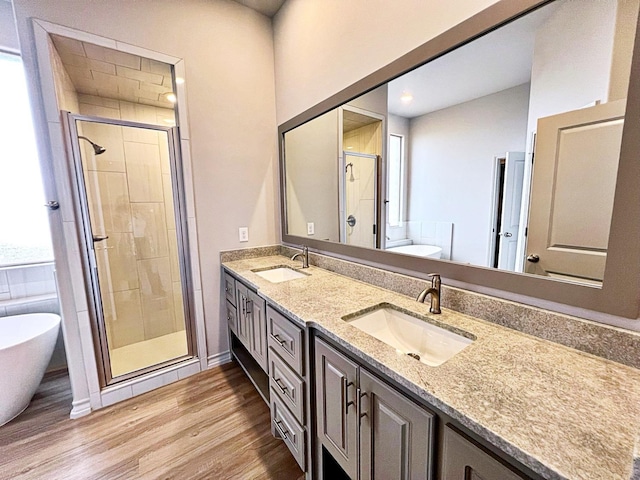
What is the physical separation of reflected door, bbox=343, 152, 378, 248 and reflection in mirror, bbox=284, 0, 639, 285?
15 mm

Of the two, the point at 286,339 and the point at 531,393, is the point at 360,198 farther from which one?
the point at 531,393

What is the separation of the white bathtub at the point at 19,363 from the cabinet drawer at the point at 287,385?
5.14ft

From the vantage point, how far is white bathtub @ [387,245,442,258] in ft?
4.20

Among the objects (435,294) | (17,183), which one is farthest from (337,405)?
(17,183)

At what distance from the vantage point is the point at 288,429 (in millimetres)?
1369

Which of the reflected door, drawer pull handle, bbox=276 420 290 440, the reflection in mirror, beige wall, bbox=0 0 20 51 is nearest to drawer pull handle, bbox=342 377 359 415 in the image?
drawer pull handle, bbox=276 420 290 440

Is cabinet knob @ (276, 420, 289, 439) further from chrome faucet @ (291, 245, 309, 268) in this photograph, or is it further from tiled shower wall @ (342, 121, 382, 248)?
tiled shower wall @ (342, 121, 382, 248)

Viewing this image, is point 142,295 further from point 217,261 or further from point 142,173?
point 142,173

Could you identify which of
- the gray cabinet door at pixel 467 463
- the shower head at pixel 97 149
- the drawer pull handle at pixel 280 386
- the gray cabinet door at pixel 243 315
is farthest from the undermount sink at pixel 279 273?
the shower head at pixel 97 149

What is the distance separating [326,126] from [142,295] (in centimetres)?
229

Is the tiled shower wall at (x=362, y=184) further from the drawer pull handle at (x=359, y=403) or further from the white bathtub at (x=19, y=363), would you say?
the white bathtub at (x=19, y=363)

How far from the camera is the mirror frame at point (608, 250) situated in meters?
0.74

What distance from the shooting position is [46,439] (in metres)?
1.57

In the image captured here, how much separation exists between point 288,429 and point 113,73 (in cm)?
271
